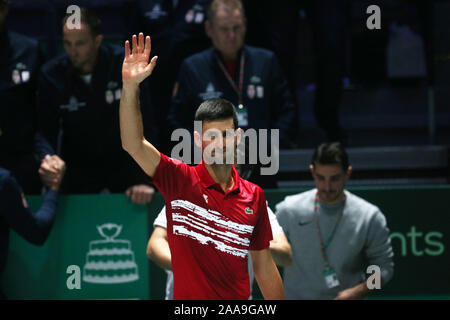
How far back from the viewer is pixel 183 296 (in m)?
2.41

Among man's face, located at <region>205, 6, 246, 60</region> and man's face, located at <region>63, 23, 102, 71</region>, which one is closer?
man's face, located at <region>63, 23, 102, 71</region>

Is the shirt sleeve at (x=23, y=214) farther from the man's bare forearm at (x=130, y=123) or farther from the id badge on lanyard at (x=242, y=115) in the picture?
the man's bare forearm at (x=130, y=123)

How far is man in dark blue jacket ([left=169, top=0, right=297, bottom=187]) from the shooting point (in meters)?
4.70

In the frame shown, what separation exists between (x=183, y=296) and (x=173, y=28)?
3566mm

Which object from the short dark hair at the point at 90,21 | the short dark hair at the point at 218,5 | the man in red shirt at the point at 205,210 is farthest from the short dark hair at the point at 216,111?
the short dark hair at the point at 218,5

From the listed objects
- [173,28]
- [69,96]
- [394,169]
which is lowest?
[394,169]

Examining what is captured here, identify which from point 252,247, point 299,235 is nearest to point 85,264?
point 299,235

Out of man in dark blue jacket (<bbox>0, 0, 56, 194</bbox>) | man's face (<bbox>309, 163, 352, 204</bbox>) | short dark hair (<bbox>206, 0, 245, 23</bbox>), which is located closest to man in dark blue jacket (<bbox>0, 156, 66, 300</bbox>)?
man in dark blue jacket (<bbox>0, 0, 56, 194</bbox>)

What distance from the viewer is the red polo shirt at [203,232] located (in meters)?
2.37

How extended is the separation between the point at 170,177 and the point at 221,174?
18 cm

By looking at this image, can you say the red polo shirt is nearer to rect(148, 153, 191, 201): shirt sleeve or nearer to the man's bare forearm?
rect(148, 153, 191, 201): shirt sleeve

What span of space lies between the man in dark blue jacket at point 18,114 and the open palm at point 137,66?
272 cm

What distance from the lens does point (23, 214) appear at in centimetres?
431
